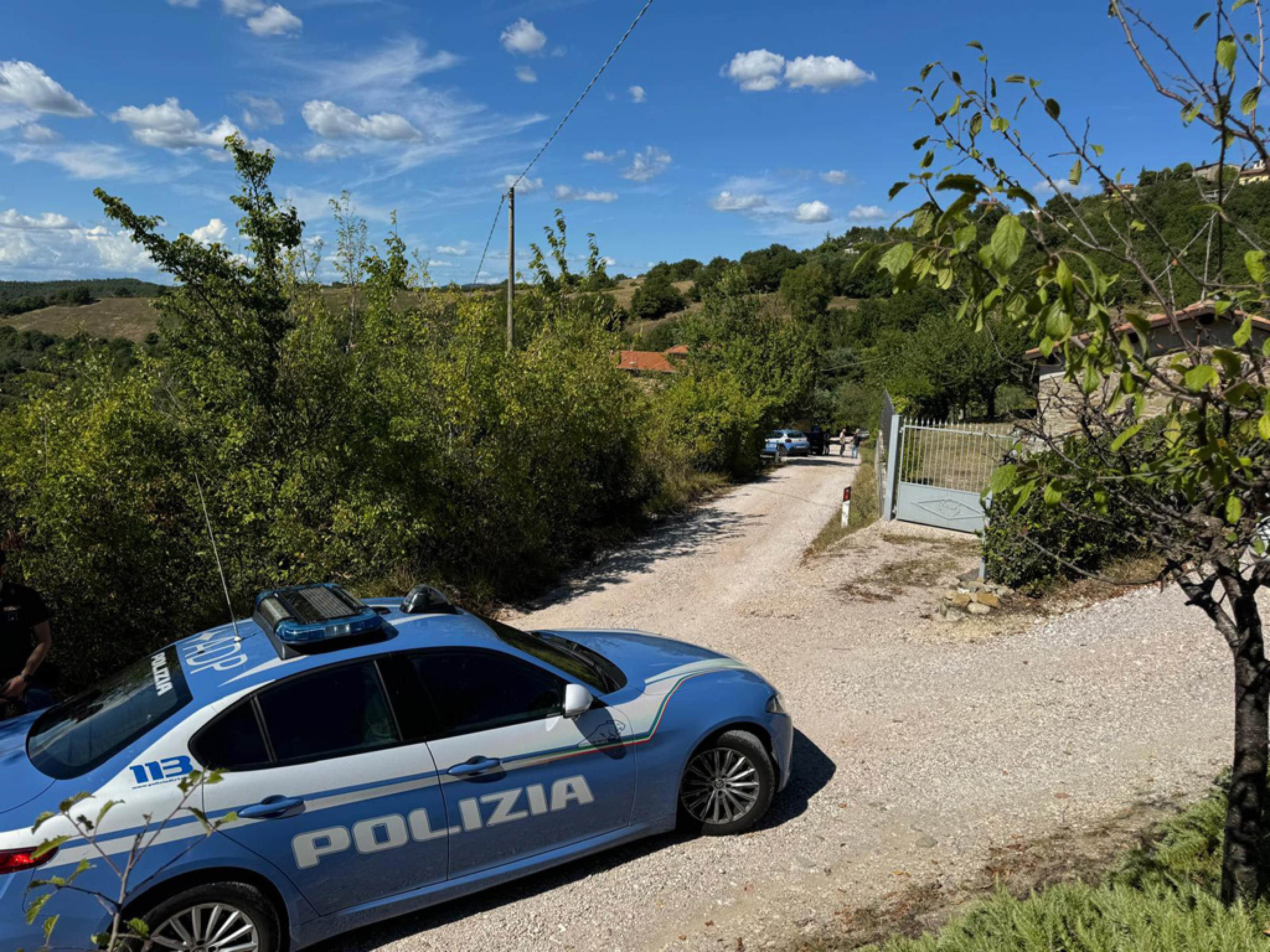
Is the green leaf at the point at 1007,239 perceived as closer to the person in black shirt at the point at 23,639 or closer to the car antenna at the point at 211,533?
the car antenna at the point at 211,533

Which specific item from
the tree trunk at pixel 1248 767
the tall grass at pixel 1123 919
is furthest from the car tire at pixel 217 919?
the tree trunk at pixel 1248 767

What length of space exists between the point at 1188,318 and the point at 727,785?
3.29m

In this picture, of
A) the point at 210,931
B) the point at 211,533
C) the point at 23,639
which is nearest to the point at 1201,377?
the point at 210,931

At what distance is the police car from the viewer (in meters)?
3.22

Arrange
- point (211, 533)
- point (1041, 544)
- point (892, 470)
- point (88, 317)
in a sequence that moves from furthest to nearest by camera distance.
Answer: point (88, 317)
point (892, 470)
point (1041, 544)
point (211, 533)

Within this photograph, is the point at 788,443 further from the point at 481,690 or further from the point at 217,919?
the point at 217,919

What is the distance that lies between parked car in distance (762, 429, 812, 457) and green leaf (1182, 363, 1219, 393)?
111ft

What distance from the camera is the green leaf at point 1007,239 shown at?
6.12ft

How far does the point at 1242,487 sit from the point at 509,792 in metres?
3.26

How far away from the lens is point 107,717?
3.75m

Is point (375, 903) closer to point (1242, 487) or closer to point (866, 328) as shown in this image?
point (1242, 487)

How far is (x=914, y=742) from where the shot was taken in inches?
239

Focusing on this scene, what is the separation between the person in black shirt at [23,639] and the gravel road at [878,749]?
8.75 ft

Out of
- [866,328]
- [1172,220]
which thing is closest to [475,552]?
[1172,220]
